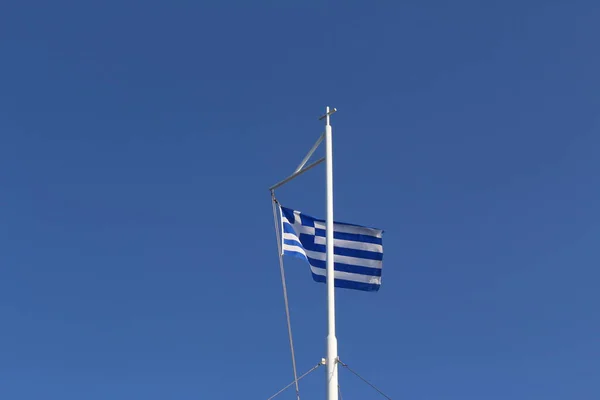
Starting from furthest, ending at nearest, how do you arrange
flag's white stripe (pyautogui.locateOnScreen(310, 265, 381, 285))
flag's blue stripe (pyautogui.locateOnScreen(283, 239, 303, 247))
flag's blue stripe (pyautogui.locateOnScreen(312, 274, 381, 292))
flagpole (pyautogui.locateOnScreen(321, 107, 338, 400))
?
flag's blue stripe (pyautogui.locateOnScreen(283, 239, 303, 247))
flag's white stripe (pyautogui.locateOnScreen(310, 265, 381, 285))
flag's blue stripe (pyautogui.locateOnScreen(312, 274, 381, 292))
flagpole (pyautogui.locateOnScreen(321, 107, 338, 400))

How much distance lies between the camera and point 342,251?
68.9ft

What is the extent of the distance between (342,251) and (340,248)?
90mm

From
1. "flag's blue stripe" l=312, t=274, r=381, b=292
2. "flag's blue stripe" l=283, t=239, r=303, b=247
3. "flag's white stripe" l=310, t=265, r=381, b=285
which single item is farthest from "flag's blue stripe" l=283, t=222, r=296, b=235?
"flag's blue stripe" l=312, t=274, r=381, b=292

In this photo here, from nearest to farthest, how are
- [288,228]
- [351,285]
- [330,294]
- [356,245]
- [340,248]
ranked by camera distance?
1. [330,294]
2. [351,285]
3. [340,248]
4. [356,245]
5. [288,228]

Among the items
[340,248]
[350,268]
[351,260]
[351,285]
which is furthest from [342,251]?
[351,285]

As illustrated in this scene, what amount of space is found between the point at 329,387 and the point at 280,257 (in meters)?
4.41

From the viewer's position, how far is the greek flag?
825 inches

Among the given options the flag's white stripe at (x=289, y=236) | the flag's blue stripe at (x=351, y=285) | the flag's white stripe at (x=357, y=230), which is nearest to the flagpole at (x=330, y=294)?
the flag's white stripe at (x=357, y=230)

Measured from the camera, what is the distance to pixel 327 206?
763 inches

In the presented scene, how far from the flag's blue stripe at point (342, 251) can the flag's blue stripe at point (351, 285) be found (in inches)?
26.1

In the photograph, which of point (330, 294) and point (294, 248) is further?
point (294, 248)

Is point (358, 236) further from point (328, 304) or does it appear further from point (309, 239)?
point (328, 304)

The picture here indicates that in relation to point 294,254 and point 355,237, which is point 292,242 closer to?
point 294,254

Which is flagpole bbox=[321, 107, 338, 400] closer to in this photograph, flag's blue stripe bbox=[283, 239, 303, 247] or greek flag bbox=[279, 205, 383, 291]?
greek flag bbox=[279, 205, 383, 291]
